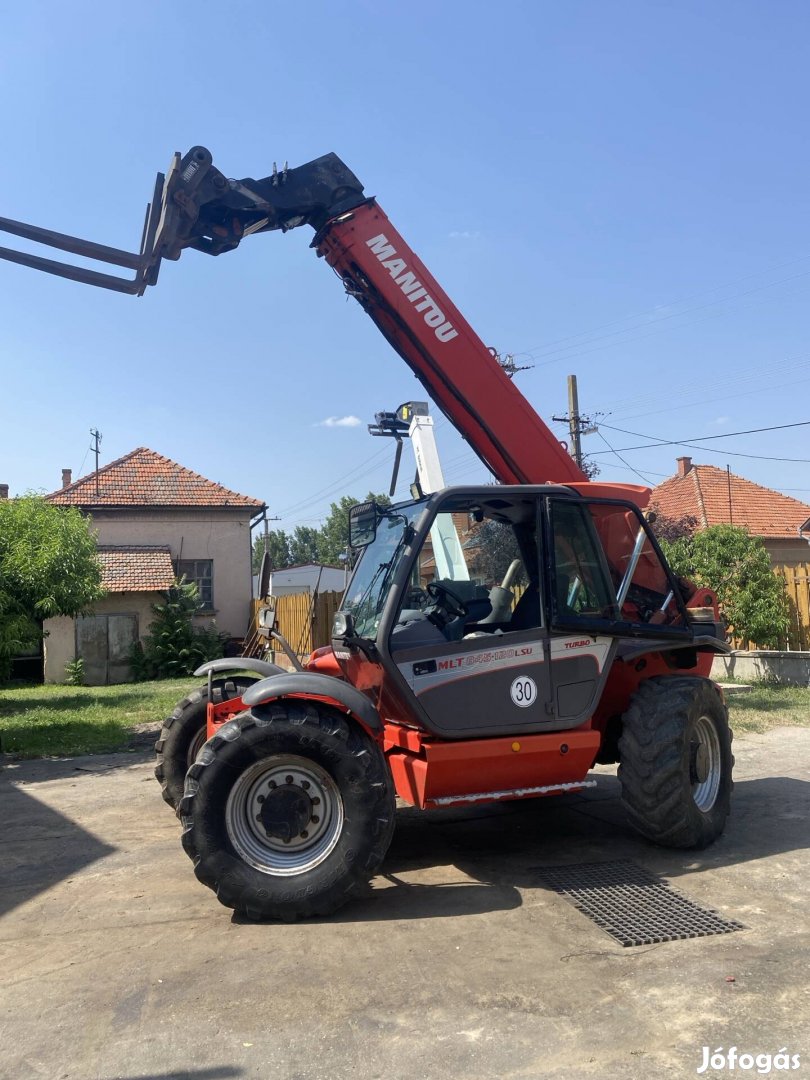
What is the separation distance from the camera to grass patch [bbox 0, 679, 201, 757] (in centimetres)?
1180

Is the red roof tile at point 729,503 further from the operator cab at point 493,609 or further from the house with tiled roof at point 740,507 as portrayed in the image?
the operator cab at point 493,609

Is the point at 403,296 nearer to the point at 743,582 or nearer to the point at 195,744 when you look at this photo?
the point at 195,744

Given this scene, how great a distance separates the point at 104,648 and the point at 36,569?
1093 centimetres

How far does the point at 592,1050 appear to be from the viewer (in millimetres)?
3398

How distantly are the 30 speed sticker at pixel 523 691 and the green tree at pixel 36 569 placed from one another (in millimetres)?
10094

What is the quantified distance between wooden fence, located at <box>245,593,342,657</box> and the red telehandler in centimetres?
906

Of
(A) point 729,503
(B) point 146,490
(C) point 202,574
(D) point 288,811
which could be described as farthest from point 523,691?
(A) point 729,503

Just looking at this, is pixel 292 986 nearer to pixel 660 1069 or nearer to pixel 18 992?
pixel 18 992

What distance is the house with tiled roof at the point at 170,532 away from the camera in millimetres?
25828

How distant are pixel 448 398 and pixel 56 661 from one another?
63.7 feet

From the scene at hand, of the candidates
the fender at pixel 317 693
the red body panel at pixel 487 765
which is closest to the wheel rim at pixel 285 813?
the fender at pixel 317 693

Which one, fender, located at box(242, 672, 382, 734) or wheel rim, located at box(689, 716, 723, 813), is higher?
fender, located at box(242, 672, 382, 734)

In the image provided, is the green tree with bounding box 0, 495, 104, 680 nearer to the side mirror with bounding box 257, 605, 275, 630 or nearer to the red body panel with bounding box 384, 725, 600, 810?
the side mirror with bounding box 257, 605, 275, 630

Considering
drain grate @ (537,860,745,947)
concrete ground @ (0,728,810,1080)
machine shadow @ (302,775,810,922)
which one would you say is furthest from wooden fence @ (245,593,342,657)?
drain grate @ (537,860,745,947)
